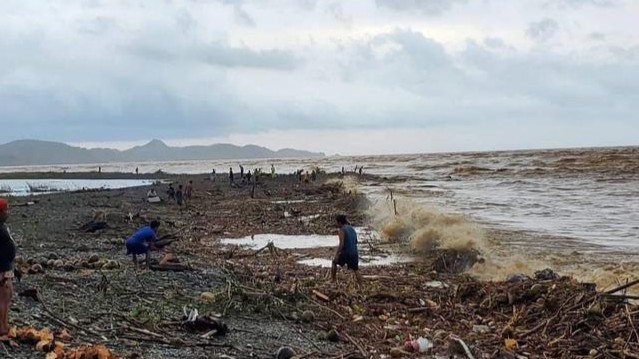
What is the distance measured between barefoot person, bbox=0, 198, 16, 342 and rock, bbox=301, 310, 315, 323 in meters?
4.27

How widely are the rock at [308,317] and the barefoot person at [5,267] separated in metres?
4.27

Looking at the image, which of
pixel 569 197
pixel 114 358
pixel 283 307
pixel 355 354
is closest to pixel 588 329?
pixel 355 354

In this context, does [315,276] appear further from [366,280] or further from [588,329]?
[588,329]

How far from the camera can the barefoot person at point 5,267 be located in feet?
23.5

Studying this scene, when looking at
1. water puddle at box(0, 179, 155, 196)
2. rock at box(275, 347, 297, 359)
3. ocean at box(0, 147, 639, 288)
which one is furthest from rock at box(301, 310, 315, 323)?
water puddle at box(0, 179, 155, 196)

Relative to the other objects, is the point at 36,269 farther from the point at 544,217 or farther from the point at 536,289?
the point at 544,217

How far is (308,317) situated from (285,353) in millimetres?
2269

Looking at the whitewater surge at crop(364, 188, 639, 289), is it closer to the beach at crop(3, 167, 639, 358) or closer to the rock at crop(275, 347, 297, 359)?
the beach at crop(3, 167, 639, 358)

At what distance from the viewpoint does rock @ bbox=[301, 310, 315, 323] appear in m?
10.3

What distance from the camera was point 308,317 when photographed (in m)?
10.3

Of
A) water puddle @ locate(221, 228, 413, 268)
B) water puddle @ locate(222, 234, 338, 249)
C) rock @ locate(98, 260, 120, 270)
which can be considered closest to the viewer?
rock @ locate(98, 260, 120, 270)

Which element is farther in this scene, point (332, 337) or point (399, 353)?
point (332, 337)

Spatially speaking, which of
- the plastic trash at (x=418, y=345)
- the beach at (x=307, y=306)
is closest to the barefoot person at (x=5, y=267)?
the beach at (x=307, y=306)

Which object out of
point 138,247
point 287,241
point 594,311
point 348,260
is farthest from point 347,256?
point 287,241
